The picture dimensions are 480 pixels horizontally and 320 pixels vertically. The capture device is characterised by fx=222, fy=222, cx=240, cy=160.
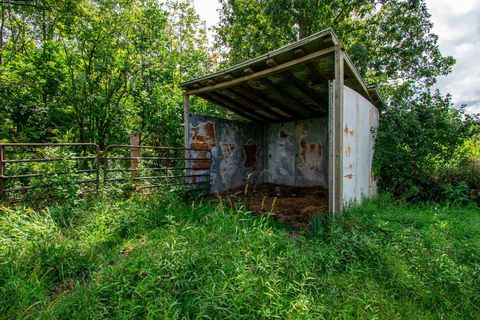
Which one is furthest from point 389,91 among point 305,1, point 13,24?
point 13,24

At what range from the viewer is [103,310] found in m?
1.62

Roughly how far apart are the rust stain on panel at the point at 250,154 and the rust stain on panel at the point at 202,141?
1.33m

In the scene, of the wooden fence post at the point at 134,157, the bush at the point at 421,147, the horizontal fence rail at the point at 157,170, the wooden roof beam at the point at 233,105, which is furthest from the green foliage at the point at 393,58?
the wooden fence post at the point at 134,157

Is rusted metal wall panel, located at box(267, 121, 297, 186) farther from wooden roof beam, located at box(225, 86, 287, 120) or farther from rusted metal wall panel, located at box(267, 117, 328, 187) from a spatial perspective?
wooden roof beam, located at box(225, 86, 287, 120)

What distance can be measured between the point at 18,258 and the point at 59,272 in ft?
1.29

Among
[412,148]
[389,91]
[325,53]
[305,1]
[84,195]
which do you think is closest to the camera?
[325,53]

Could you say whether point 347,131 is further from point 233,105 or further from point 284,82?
point 233,105

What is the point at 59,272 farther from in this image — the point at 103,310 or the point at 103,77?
the point at 103,77

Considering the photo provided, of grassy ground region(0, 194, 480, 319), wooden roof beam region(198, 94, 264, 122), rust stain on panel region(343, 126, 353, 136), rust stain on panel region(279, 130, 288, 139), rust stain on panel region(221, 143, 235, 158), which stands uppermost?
wooden roof beam region(198, 94, 264, 122)

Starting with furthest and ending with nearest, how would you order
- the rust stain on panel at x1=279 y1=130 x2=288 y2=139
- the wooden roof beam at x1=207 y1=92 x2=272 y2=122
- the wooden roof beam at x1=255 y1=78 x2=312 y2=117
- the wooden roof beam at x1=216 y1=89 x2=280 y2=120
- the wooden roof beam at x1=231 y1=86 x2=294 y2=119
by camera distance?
the rust stain on panel at x1=279 y1=130 x2=288 y2=139 < the wooden roof beam at x1=207 y1=92 x2=272 y2=122 < the wooden roof beam at x1=216 y1=89 x2=280 y2=120 < the wooden roof beam at x1=231 y1=86 x2=294 y2=119 < the wooden roof beam at x1=255 y1=78 x2=312 y2=117

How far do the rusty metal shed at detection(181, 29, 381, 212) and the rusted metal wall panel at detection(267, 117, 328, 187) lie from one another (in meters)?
0.03

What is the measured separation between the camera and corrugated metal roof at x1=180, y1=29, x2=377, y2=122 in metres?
3.29

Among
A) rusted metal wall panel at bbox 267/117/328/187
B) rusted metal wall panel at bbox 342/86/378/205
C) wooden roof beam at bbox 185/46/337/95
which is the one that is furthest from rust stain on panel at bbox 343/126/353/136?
rusted metal wall panel at bbox 267/117/328/187

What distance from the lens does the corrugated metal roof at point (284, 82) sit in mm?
3295
